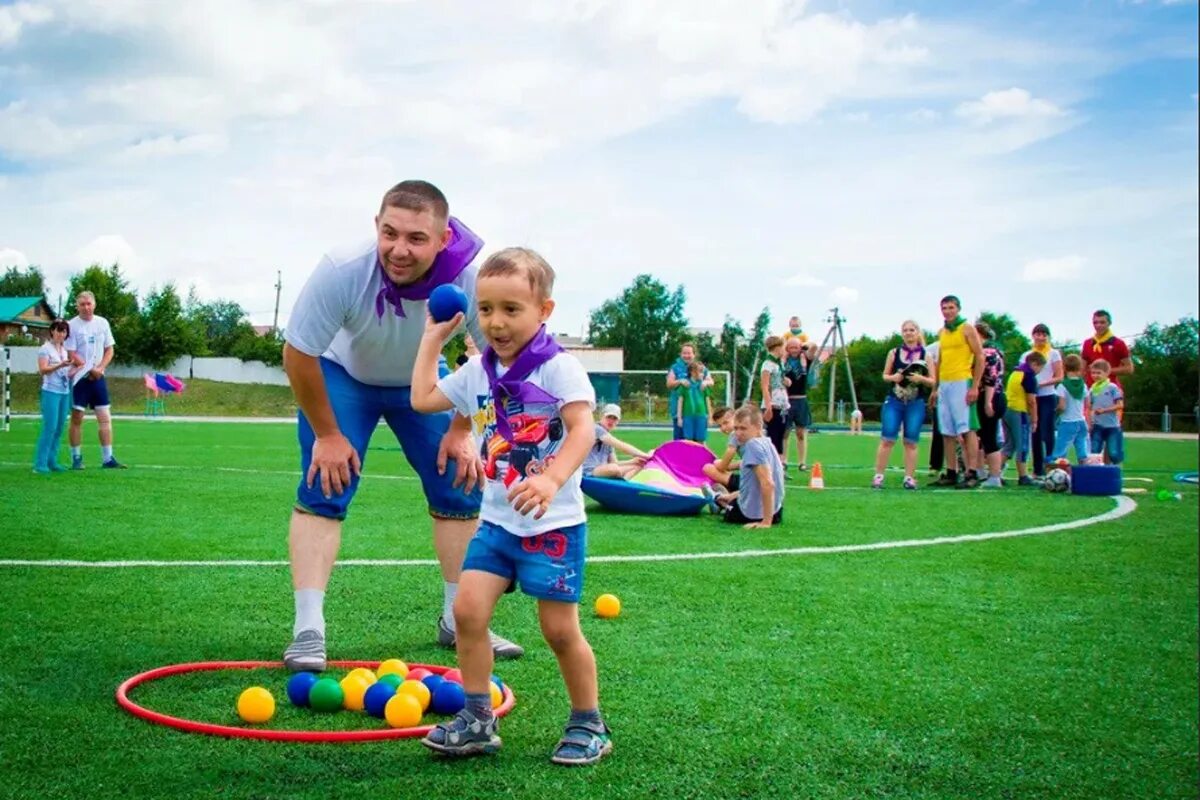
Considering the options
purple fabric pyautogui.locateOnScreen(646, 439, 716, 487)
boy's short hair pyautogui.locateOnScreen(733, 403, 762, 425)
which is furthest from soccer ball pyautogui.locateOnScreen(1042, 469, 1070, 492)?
boy's short hair pyautogui.locateOnScreen(733, 403, 762, 425)

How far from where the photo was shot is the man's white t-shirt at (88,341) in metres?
13.2

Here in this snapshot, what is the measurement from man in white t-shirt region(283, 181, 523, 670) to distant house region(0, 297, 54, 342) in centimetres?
155

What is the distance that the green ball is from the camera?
3734 millimetres

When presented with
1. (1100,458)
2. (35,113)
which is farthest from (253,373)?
(35,113)

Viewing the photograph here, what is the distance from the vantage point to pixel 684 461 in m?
10.6

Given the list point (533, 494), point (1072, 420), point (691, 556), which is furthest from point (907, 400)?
point (533, 494)

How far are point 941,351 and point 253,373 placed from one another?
48791 millimetres

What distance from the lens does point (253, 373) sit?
56.8 m

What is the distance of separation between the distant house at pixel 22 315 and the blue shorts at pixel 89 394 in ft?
25.4

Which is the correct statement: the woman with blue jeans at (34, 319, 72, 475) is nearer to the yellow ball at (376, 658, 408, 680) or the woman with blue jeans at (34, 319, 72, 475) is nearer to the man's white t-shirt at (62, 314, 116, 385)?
the man's white t-shirt at (62, 314, 116, 385)

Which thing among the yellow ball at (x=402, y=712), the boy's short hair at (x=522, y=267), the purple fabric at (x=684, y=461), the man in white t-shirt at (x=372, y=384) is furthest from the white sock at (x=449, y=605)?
the purple fabric at (x=684, y=461)

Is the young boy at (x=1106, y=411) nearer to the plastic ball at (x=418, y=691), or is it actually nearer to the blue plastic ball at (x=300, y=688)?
the plastic ball at (x=418, y=691)

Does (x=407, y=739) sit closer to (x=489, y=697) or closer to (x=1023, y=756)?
(x=489, y=697)

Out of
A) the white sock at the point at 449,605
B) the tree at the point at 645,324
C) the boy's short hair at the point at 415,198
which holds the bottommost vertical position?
the white sock at the point at 449,605
